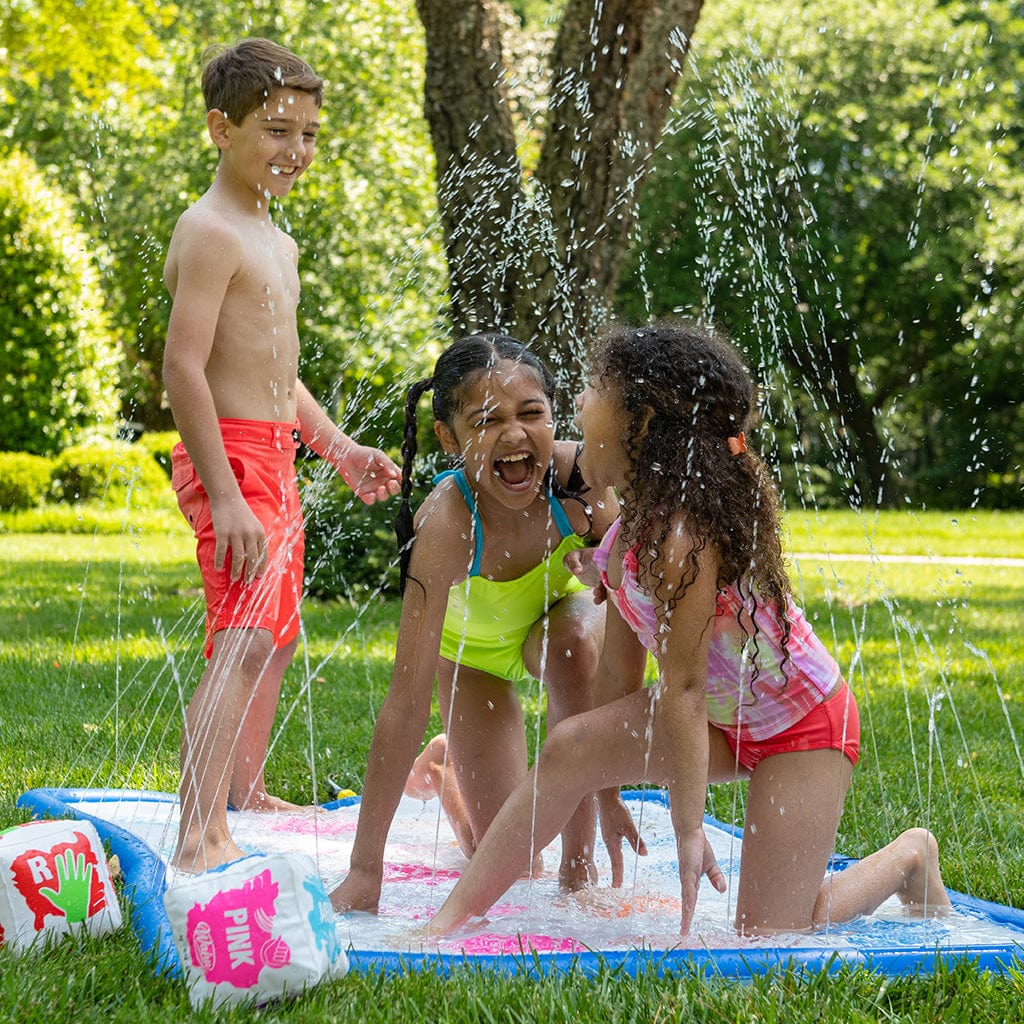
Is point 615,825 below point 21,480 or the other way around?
below

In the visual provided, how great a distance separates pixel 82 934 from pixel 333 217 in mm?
13649

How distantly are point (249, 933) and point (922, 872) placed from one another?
140 cm

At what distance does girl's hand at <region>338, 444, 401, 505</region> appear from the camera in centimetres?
330

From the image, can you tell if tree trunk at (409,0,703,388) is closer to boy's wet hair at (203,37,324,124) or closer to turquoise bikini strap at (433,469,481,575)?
boy's wet hair at (203,37,324,124)

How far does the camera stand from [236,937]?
206cm

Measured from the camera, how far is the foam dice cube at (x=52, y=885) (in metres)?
2.30

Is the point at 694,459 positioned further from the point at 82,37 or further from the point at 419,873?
the point at 82,37

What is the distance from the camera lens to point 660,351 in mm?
2643

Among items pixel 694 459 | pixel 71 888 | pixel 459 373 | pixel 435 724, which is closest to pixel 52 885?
pixel 71 888

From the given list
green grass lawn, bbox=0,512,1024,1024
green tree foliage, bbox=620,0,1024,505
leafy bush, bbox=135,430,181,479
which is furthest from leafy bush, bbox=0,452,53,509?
green tree foliage, bbox=620,0,1024,505

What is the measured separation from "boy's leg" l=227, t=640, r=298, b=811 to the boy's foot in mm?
1550

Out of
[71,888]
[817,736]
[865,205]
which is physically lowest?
[71,888]

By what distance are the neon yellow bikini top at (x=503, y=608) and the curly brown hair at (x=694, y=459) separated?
1.41 ft

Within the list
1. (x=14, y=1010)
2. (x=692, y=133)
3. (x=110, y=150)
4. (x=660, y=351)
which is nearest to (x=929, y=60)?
(x=692, y=133)
